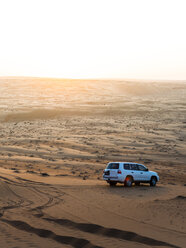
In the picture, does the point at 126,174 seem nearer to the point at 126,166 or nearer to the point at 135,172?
the point at 126,166

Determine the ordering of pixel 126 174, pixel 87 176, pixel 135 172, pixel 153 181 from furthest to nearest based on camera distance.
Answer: pixel 87 176, pixel 153 181, pixel 135 172, pixel 126 174

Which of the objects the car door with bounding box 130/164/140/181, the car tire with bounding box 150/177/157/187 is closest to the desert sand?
the car tire with bounding box 150/177/157/187

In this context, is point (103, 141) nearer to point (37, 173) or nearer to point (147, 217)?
point (37, 173)

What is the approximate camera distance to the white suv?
1953 centimetres

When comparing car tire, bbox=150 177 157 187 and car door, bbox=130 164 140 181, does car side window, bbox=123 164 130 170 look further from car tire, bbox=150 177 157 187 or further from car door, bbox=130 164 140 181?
car tire, bbox=150 177 157 187

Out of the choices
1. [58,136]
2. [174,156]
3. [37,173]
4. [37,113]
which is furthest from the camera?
[37,113]

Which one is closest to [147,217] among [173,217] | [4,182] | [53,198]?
[173,217]

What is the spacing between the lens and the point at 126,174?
64.6ft

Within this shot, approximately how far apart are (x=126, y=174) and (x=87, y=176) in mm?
3797

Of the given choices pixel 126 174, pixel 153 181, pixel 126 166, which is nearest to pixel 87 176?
pixel 126 166

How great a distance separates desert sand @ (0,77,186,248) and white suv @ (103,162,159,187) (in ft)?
1.83

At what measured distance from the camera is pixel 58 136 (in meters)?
37.9

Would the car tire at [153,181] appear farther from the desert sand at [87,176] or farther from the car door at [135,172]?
the car door at [135,172]

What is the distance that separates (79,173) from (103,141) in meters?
12.2
